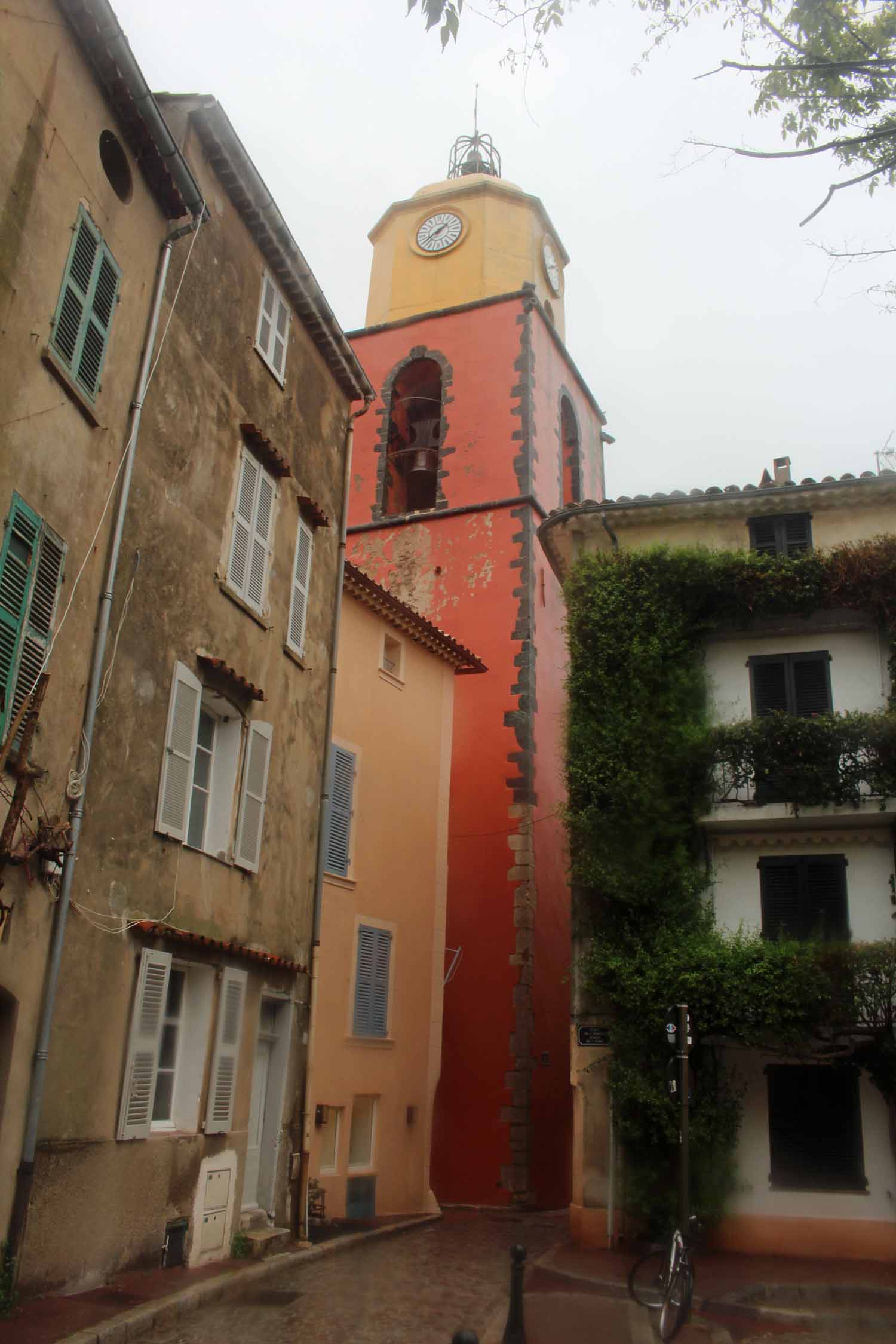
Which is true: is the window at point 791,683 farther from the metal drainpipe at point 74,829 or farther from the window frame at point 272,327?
the metal drainpipe at point 74,829

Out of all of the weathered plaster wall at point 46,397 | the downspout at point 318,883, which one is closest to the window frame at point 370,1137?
the downspout at point 318,883

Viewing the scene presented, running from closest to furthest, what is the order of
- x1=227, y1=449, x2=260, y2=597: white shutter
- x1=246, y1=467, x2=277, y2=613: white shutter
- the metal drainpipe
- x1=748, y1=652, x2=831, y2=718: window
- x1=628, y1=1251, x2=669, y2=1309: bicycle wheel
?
the metal drainpipe < x1=628, y1=1251, x2=669, y2=1309: bicycle wheel < x1=227, y1=449, x2=260, y2=597: white shutter < x1=246, y1=467, x2=277, y2=613: white shutter < x1=748, y1=652, x2=831, y2=718: window

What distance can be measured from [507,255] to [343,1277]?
2290 cm

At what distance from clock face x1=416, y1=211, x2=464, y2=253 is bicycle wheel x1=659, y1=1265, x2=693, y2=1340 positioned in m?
23.9

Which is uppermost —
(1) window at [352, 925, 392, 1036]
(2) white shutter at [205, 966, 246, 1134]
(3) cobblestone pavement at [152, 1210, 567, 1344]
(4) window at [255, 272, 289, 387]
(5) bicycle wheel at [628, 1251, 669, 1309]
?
(4) window at [255, 272, 289, 387]

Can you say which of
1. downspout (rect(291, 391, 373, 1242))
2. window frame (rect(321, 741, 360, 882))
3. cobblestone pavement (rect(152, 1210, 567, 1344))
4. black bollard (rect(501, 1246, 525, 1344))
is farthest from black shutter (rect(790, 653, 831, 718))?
black bollard (rect(501, 1246, 525, 1344))

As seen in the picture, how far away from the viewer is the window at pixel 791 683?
16.1m

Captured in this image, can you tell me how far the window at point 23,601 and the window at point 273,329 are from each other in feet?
17.6

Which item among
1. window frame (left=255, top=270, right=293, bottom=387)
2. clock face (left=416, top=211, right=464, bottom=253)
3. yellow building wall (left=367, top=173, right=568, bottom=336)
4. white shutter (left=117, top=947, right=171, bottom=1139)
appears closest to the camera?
white shutter (left=117, top=947, right=171, bottom=1139)

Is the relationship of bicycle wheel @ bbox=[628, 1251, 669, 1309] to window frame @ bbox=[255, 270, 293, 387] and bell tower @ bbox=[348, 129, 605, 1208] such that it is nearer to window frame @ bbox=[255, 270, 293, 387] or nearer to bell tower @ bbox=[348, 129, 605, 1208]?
bell tower @ bbox=[348, 129, 605, 1208]

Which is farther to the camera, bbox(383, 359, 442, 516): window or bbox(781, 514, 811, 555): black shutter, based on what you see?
bbox(383, 359, 442, 516): window

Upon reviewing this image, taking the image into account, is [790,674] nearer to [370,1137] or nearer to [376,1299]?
[370,1137]

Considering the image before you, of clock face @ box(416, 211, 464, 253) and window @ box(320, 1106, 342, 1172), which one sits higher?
clock face @ box(416, 211, 464, 253)

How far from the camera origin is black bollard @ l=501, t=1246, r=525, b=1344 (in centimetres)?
873
